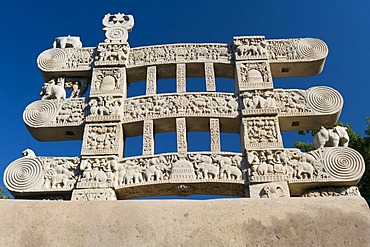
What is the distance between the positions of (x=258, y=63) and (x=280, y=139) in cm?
249

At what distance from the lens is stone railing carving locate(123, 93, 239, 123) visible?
8859 millimetres

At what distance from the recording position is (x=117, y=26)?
10.7 metres

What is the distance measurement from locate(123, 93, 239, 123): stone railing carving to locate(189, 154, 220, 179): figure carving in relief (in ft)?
4.01

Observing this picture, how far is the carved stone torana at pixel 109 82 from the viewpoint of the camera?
936 centimetres

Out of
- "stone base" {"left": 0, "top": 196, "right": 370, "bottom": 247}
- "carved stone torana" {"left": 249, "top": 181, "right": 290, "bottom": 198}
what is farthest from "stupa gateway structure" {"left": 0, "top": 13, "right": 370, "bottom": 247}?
"stone base" {"left": 0, "top": 196, "right": 370, "bottom": 247}

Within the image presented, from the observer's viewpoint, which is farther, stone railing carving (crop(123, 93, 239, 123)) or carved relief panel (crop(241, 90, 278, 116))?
stone railing carving (crop(123, 93, 239, 123))

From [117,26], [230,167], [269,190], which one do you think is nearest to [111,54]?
[117,26]

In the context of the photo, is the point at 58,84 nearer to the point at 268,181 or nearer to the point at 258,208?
the point at 268,181

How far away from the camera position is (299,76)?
10242mm

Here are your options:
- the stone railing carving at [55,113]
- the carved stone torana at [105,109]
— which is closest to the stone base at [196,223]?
the carved stone torana at [105,109]

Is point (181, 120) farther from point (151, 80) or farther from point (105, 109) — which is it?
point (105, 109)

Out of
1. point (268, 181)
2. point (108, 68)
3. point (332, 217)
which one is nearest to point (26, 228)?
point (332, 217)

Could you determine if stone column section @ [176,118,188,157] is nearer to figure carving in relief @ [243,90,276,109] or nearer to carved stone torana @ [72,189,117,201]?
figure carving in relief @ [243,90,276,109]

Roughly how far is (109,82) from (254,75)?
3981mm
